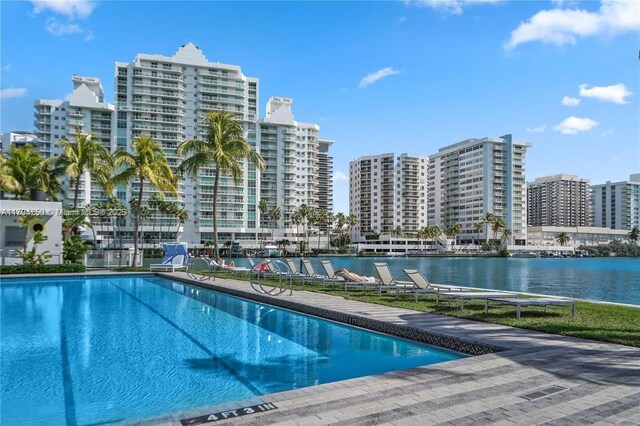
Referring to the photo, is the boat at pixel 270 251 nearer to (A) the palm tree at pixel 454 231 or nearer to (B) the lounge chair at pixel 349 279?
(A) the palm tree at pixel 454 231

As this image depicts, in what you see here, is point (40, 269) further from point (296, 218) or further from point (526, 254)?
point (526, 254)

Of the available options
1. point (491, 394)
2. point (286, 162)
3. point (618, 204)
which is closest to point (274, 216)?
point (286, 162)

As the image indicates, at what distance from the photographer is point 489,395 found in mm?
5238

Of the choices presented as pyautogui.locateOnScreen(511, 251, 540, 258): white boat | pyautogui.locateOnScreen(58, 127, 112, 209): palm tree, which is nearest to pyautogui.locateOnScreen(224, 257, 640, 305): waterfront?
pyautogui.locateOnScreen(58, 127, 112, 209): palm tree

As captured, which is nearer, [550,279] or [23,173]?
[23,173]

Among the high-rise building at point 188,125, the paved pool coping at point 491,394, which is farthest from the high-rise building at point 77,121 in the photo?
Result: the paved pool coping at point 491,394

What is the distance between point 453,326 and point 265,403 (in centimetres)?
562

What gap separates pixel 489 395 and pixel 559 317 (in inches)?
259

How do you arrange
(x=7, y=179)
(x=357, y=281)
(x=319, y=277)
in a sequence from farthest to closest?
1. (x=7, y=179)
2. (x=319, y=277)
3. (x=357, y=281)

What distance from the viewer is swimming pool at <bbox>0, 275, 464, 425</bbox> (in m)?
6.80

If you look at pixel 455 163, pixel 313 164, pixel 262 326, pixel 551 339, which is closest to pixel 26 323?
pixel 262 326

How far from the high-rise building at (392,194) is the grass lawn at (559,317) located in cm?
13867

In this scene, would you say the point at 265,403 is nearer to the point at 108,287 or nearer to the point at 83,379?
the point at 83,379

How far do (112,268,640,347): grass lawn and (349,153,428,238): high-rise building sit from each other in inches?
5460
